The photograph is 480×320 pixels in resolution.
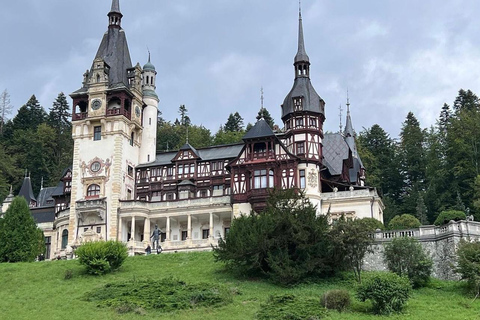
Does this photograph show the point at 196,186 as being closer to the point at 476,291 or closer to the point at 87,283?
the point at 87,283

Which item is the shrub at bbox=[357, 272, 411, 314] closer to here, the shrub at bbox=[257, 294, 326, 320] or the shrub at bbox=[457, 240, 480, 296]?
the shrub at bbox=[257, 294, 326, 320]

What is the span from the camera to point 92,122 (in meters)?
70.1

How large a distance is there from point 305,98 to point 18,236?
90.8 feet

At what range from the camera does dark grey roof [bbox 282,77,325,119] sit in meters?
65.0

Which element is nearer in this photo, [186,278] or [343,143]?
[186,278]

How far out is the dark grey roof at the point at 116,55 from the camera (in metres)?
71.8

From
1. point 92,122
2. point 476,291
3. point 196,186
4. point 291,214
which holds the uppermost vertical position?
point 92,122

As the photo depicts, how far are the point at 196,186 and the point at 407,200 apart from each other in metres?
28.6

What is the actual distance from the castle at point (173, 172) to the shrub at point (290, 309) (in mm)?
24711

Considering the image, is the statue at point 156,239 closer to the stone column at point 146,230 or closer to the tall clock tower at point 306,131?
the stone column at point 146,230

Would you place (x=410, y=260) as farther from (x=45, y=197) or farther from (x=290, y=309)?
(x=45, y=197)

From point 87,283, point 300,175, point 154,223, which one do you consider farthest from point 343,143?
point 87,283

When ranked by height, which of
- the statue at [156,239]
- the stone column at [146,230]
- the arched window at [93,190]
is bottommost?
the statue at [156,239]

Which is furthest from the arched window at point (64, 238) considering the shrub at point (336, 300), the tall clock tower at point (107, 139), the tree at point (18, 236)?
the shrub at point (336, 300)
